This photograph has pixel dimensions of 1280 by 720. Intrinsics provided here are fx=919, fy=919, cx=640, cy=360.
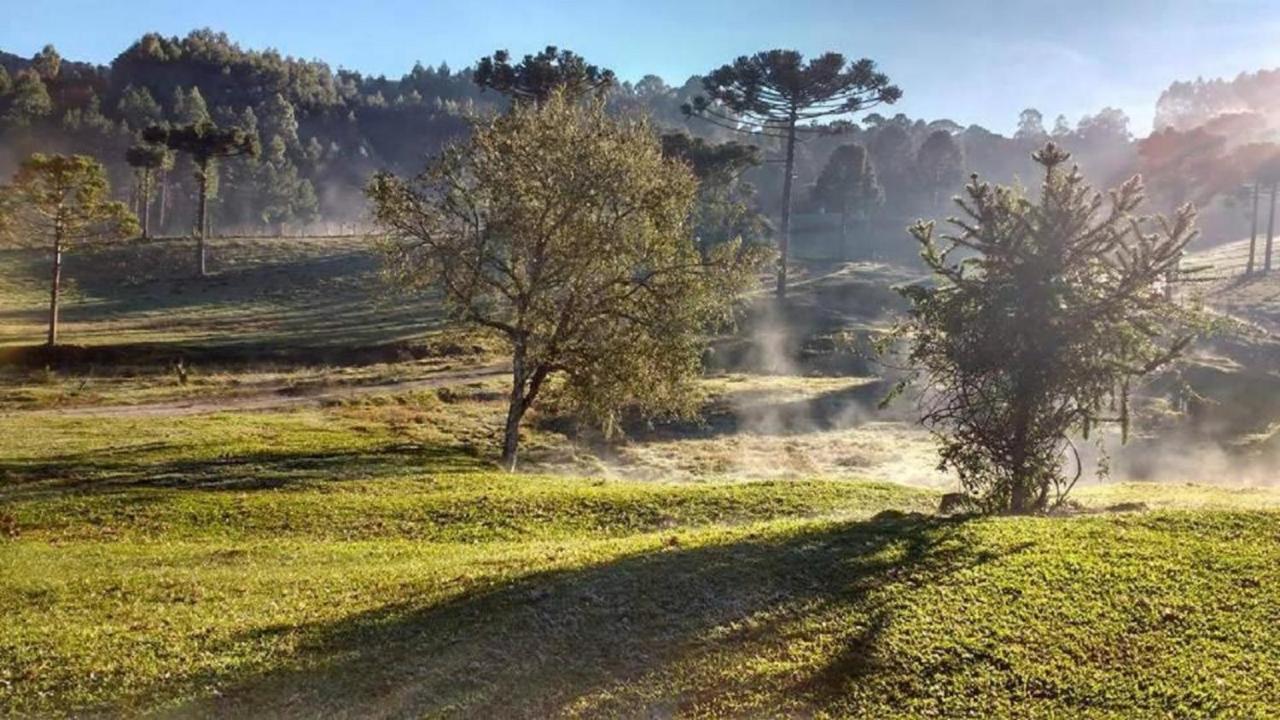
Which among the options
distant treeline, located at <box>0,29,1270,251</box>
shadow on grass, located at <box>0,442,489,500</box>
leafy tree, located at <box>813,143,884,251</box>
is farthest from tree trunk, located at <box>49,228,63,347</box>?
leafy tree, located at <box>813,143,884,251</box>

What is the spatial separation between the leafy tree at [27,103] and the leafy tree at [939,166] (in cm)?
11978

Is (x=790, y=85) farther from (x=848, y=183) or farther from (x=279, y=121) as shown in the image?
(x=279, y=121)

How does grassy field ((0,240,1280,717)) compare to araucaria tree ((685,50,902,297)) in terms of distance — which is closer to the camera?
grassy field ((0,240,1280,717))

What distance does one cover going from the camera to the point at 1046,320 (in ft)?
49.9

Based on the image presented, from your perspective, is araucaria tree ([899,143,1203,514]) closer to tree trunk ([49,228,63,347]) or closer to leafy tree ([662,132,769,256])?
leafy tree ([662,132,769,256])

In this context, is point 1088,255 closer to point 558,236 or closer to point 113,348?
point 558,236

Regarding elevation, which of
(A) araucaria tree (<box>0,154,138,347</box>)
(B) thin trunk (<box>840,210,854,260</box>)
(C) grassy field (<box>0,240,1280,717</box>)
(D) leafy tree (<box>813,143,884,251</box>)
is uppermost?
(D) leafy tree (<box>813,143,884,251</box>)

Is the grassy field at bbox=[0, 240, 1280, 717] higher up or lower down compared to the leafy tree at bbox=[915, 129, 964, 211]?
lower down

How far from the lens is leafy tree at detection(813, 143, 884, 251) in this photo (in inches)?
4633

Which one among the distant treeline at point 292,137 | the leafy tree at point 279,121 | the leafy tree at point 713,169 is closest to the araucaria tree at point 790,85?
the leafy tree at point 713,169

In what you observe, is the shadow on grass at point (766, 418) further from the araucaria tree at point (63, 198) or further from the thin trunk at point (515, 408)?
the araucaria tree at point (63, 198)

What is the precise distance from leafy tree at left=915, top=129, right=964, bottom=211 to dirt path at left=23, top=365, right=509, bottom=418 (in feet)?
352

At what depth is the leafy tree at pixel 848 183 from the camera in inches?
4633

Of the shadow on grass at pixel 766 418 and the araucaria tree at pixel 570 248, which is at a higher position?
the araucaria tree at pixel 570 248
